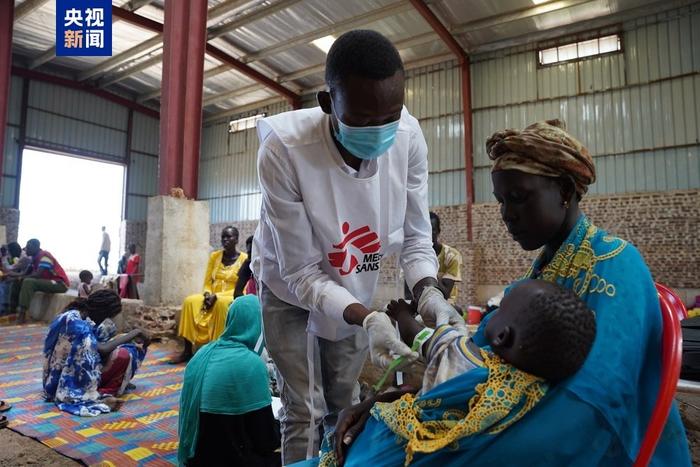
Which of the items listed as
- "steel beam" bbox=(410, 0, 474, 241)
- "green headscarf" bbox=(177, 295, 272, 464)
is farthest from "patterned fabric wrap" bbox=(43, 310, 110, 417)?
"steel beam" bbox=(410, 0, 474, 241)

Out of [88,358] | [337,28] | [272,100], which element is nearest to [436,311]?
[88,358]

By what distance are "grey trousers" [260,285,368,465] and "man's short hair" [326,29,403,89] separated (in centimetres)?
87

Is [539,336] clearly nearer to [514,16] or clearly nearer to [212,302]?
[212,302]

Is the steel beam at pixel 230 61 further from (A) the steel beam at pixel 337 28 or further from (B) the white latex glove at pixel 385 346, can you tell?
(B) the white latex glove at pixel 385 346

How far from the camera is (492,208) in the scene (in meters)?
10.3

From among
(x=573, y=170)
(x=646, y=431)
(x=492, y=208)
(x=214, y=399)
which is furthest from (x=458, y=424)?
(x=492, y=208)

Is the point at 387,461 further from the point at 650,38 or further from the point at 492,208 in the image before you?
the point at 650,38

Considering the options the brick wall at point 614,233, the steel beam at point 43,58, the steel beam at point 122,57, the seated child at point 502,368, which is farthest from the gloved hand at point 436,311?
the steel beam at point 43,58

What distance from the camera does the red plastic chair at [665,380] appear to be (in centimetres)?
92

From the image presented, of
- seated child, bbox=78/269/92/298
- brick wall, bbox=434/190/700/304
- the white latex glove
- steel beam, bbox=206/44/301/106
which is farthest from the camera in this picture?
steel beam, bbox=206/44/301/106

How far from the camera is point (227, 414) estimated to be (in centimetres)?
223

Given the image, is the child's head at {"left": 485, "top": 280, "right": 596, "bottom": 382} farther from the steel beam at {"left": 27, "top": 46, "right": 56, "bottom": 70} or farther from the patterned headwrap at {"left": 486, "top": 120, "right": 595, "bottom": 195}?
the steel beam at {"left": 27, "top": 46, "right": 56, "bottom": 70}

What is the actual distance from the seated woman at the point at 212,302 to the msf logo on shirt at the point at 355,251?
12.6 ft

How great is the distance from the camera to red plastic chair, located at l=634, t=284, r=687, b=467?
0.92m
